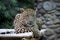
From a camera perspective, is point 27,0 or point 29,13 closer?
point 29,13

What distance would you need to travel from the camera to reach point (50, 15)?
156 inches

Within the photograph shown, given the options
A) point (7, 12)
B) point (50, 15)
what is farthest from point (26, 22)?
point (7, 12)

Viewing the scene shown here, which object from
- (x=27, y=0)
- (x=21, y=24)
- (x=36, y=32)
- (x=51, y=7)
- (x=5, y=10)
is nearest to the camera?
(x=36, y=32)

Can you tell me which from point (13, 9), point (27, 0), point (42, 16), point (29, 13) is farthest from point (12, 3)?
point (29, 13)

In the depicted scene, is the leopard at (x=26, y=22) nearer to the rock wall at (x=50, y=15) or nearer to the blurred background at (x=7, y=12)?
the rock wall at (x=50, y=15)

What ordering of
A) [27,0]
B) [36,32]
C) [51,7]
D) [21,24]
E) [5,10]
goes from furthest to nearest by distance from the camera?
[27,0], [5,10], [51,7], [21,24], [36,32]

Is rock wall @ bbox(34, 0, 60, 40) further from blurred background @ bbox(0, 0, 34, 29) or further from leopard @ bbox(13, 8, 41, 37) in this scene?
leopard @ bbox(13, 8, 41, 37)

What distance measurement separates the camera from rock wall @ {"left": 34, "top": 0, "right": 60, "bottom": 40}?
389 cm

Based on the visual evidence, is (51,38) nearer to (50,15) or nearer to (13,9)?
(50,15)

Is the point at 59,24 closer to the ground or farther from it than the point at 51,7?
closer to the ground

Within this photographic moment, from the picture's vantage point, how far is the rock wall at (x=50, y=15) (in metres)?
3.89

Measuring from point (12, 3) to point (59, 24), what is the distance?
1337 mm

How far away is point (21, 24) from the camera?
1.86 metres

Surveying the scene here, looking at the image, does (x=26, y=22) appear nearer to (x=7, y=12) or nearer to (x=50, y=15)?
(x=50, y=15)
